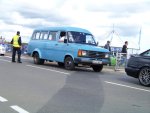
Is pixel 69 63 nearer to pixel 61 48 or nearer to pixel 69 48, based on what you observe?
pixel 69 48

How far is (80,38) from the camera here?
1723 centimetres

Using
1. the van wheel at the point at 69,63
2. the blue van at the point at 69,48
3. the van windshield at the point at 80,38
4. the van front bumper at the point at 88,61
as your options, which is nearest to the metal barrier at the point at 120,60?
the blue van at the point at 69,48

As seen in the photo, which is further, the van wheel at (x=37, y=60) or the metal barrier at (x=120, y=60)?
the van wheel at (x=37, y=60)

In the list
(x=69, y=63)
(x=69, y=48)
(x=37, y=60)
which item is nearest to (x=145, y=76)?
(x=69, y=63)

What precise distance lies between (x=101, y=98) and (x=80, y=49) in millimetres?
7143

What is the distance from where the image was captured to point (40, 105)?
763 cm

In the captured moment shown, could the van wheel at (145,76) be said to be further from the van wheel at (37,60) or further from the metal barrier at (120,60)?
the van wheel at (37,60)

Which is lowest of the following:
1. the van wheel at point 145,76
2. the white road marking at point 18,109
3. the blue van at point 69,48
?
the white road marking at point 18,109

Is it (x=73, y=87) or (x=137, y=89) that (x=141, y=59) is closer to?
(x=137, y=89)

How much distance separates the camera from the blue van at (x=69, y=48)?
52.7 feet

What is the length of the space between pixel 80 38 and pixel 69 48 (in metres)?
1.05

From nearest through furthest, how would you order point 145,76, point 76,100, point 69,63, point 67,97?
point 76,100, point 67,97, point 145,76, point 69,63

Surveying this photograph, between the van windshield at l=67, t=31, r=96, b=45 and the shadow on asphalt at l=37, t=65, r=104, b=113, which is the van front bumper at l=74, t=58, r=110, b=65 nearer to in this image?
the van windshield at l=67, t=31, r=96, b=45

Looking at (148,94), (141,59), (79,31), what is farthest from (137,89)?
(79,31)
